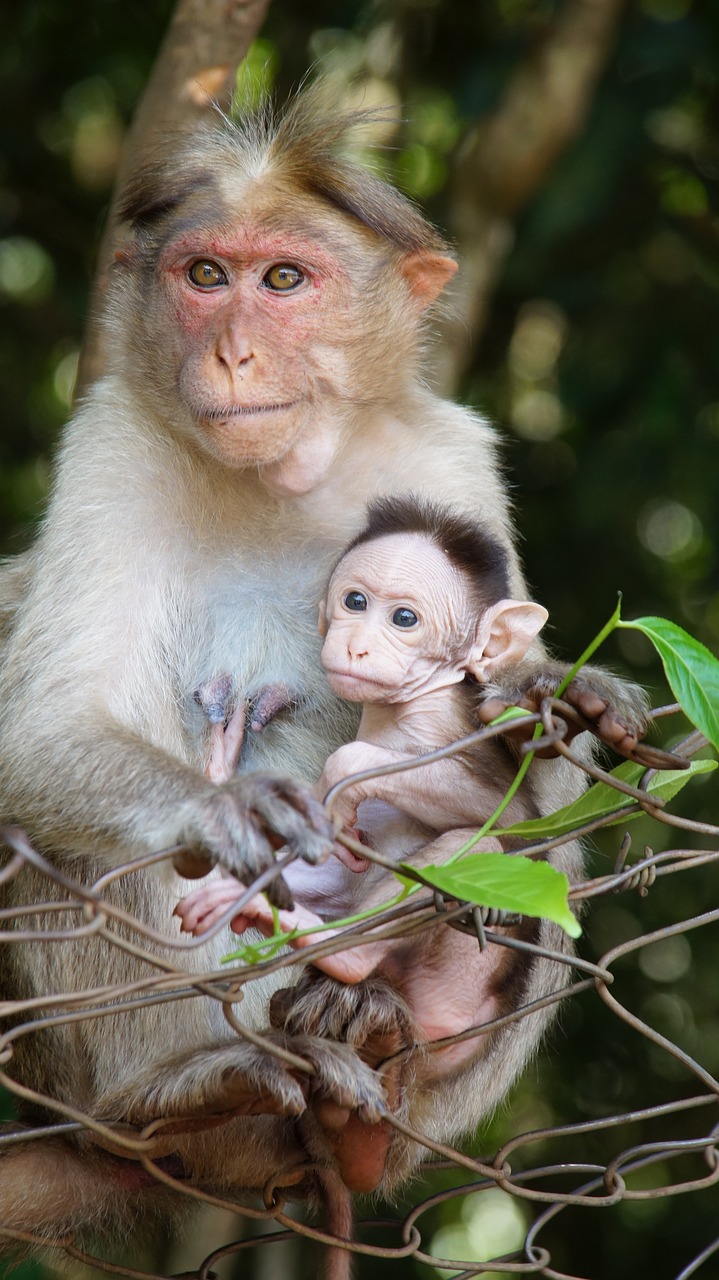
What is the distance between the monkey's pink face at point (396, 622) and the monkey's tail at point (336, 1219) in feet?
3.23

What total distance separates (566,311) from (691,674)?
156 inches

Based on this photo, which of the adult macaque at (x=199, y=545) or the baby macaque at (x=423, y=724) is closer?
the baby macaque at (x=423, y=724)

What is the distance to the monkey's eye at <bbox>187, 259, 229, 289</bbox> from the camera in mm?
3699

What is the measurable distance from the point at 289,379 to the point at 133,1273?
1951mm

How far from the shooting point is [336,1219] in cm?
307

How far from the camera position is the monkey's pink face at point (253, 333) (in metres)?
3.46

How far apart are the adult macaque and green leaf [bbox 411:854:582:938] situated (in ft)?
2.62

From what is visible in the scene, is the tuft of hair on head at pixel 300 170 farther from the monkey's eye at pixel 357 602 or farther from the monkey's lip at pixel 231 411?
the monkey's eye at pixel 357 602

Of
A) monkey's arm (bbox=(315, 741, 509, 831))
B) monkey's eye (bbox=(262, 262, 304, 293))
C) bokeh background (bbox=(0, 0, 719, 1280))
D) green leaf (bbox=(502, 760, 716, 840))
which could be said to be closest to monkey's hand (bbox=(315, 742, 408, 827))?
monkey's arm (bbox=(315, 741, 509, 831))

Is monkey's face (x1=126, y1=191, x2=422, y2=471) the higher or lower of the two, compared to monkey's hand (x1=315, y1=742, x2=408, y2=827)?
higher

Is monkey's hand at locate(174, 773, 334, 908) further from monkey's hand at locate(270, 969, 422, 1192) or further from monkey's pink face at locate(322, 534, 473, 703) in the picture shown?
monkey's pink face at locate(322, 534, 473, 703)

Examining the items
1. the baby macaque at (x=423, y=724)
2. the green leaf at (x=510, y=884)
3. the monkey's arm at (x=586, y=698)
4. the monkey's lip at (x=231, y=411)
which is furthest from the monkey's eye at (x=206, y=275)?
the green leaf at (x=510, y=884)

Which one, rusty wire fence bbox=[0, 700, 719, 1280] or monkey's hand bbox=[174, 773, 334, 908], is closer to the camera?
rusty wire fence bbox=[0, 700, 719, 1280]

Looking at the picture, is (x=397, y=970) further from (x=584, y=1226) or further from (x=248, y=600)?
(x=584, y=1226)
